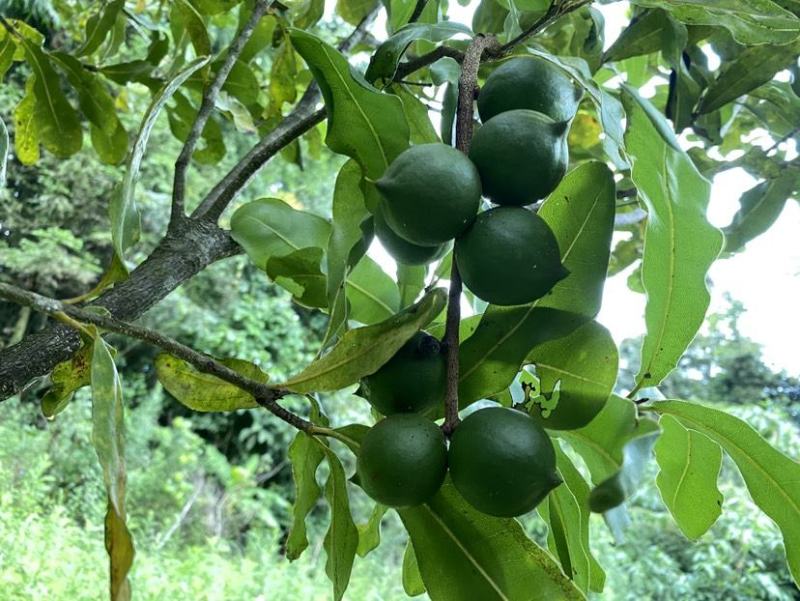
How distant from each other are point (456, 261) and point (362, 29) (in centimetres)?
64

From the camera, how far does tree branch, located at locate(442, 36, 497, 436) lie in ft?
1.50

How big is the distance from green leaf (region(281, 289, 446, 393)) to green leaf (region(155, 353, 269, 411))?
0.07m

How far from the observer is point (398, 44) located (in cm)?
56

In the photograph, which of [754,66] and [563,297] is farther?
[754,66]

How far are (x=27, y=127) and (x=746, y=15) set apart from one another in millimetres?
998

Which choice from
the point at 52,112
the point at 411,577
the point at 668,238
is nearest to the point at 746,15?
the point at 668,238

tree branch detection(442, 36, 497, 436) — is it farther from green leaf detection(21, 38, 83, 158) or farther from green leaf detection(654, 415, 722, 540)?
green leaf detection(21, 38, 83, 158)

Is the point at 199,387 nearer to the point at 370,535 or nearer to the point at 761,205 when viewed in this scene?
the point at 370,535

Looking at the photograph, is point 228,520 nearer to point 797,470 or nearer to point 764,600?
point 764,600

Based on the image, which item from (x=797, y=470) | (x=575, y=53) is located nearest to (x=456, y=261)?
(x=797, y=470)

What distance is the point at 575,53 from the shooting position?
0.96 metres

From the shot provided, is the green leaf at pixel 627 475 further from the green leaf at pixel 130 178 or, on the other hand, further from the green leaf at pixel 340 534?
Result: the green leaf at pixel 130 178

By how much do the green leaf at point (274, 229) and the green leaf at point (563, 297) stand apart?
0.23 metres

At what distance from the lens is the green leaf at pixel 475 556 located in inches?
17.8
